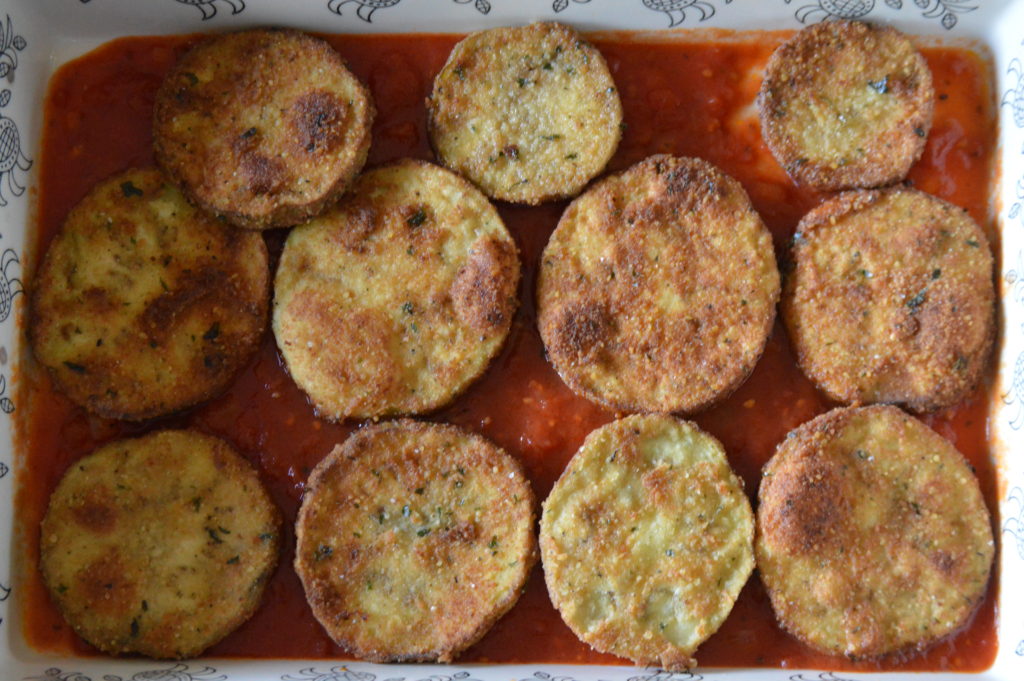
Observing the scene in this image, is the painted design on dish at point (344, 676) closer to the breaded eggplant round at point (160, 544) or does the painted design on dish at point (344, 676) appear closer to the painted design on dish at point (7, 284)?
the breaded eggplant round at point (160, 544)

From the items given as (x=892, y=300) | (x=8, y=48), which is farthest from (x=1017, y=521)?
(x=8, y=48)

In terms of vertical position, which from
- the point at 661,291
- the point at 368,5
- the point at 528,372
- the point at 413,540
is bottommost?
the point at 413,540

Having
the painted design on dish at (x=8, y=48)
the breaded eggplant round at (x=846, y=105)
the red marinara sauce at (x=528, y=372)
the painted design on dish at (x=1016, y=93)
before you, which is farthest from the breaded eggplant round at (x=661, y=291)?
the painted design on dish at (x=8, y=48)

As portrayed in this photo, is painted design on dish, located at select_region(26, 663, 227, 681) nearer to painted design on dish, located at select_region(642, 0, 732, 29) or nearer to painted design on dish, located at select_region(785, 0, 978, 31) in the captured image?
painted design on dish, located at select_region(642, 0, 732, 29)

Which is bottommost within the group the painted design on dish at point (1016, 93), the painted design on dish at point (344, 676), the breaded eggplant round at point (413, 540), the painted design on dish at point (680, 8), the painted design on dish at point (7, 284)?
the painted design on dish at point (344, 676)

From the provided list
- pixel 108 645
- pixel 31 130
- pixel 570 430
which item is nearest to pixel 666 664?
pixel 570 430

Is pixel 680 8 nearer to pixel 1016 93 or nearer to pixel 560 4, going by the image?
pixel 560 4

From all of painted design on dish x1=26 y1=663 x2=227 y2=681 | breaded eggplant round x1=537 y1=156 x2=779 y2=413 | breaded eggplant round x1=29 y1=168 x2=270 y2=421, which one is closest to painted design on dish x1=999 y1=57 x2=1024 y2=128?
breaded eggplant round x1=537 y1=156 x2=779 y2=413
